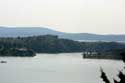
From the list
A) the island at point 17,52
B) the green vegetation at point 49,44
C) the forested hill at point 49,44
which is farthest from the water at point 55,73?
the forested hill at point 49,44

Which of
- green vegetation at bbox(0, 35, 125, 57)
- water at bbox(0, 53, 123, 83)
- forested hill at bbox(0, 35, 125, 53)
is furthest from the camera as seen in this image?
forested hill at bbox(0, 35, 125, 53)

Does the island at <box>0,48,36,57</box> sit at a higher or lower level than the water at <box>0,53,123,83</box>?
lower

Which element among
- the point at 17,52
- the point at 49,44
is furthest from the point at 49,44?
the point at 17,52

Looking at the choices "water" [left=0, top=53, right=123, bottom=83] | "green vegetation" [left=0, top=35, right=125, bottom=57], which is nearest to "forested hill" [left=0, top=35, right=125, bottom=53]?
"green vegetation" [left=0, top=35, right=125, bottom=57]

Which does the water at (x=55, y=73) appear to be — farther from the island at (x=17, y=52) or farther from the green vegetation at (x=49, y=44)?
the green vegetation at (x=49, y=44)

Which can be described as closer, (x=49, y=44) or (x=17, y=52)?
(x=17, y=52)

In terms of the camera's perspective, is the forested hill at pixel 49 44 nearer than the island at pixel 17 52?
No

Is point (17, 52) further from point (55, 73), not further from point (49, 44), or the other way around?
point (55, 73)

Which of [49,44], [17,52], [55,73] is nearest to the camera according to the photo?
[55,73]

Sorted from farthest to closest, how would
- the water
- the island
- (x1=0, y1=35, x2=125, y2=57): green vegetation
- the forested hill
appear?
the forested hill
(x1=0, y1=35, x2=125, y2=57): green vegetation
the island
the water

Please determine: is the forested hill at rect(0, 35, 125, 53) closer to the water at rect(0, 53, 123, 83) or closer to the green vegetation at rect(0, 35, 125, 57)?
the green vegetation at rect(0, 35, 125, 57)

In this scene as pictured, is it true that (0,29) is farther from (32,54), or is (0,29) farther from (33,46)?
(32,54)

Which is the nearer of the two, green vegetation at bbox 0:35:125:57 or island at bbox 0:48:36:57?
island at bbox 0:48:36:57

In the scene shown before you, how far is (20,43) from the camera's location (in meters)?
92.2
